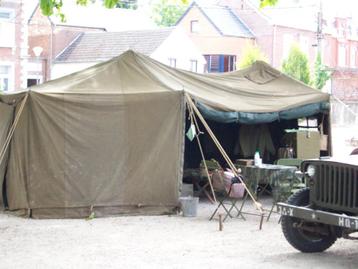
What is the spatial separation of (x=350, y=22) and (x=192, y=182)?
1770 inches

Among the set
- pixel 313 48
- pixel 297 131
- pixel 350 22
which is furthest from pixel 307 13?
pixel 297 131

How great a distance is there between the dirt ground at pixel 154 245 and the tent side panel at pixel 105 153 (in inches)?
14.6

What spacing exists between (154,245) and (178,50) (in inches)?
1202

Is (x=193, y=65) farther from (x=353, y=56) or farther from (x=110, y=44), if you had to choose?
(x=353, y=56)

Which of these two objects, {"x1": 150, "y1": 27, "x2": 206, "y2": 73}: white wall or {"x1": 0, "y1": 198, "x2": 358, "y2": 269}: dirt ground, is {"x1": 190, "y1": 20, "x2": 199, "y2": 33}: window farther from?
{"x1": 0, "y1": 198, "x2": 358, "y2": 269}: dirt ground

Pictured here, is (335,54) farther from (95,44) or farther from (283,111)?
(283,111)

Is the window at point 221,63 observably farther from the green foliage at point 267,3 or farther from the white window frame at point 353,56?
the green foliage at point 267,3

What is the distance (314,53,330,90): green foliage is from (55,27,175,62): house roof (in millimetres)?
9091

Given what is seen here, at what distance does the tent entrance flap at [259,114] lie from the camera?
12989mm

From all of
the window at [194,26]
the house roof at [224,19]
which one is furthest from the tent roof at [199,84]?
the window at [194,26]

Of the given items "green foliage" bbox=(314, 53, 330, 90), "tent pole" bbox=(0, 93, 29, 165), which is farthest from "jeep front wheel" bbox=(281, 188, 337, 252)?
"green foliage" bbox=(314, 53, 330, 90)

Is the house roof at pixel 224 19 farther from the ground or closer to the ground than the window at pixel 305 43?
farther from the ground

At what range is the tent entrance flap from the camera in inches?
511

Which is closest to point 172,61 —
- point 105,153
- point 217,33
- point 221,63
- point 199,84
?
point 221,63
